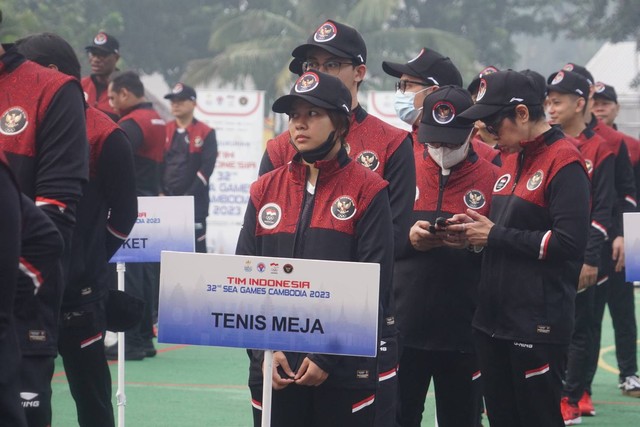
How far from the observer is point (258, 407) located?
514cm

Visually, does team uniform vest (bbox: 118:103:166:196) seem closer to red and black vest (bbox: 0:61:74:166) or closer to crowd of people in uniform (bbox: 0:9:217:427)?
crowd of people in uniform (bbox: 0:9:217:427)

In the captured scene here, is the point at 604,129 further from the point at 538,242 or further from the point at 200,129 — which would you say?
the point at 200,129

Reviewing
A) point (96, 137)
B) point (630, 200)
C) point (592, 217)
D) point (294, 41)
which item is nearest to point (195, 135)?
point (630, 200)

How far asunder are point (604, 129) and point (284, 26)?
1448 inches

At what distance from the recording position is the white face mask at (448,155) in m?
6.46

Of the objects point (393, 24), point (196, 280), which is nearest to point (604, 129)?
point (196, 280)

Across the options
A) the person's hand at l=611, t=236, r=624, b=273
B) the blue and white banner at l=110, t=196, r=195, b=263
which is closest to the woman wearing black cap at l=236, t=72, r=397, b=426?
the blue and white banner at l=110, t=196, r=195, b=263

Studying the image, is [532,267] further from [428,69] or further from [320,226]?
[428,69]

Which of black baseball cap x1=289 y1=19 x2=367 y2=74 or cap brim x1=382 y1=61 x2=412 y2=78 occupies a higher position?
black baseball cap x1=289 y1=19 x2=367 y2=74

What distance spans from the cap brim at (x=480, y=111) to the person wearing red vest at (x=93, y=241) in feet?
5.33

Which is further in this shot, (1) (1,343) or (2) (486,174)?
(2) (486,174)

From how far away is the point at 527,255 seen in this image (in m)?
5.91

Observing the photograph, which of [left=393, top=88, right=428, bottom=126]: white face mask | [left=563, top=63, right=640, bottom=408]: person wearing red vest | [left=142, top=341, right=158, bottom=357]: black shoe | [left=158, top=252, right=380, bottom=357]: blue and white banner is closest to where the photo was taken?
[left=158, top=252, right=380, bottom=357]: blue and white banner

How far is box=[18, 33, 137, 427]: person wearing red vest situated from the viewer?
19.0 ft
